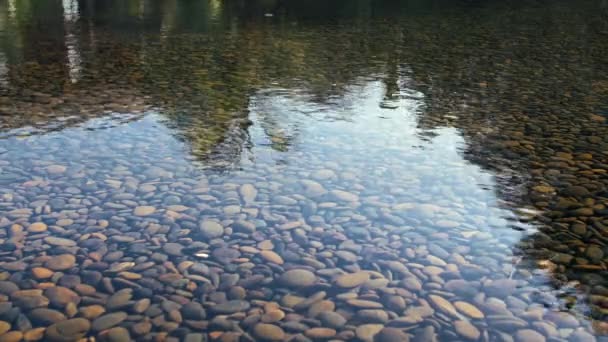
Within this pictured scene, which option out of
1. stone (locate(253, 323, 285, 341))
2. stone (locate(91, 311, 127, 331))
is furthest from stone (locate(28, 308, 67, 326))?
stone (locate(253, 323, 285, 341))

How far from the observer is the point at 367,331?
17.0 ft

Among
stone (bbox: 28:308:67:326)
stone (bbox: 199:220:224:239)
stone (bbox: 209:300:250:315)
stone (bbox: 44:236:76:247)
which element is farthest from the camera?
stone (bbox: 199:220:224:239)

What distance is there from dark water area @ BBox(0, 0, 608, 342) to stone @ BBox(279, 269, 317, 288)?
0.03 metres

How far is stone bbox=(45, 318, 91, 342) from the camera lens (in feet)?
16.5

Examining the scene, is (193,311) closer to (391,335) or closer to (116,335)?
(116,335)

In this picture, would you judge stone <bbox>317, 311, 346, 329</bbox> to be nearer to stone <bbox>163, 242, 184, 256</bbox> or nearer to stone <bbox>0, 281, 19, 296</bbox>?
stone <bbox>163, 242, 184, 256</bbox>

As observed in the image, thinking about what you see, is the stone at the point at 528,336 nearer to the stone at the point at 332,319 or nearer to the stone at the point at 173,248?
the stone at the point at 332,319

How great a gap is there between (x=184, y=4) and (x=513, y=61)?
19.3m

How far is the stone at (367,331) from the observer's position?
16.7ft

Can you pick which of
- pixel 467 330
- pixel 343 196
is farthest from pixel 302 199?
pixel 467 330

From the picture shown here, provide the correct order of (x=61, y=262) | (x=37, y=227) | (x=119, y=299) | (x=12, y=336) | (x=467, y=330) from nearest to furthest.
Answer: (x=12, y=336)
(x=467, y=330)
(x=119, y=299)
(x=61, y=262)
(x=37, y=227)

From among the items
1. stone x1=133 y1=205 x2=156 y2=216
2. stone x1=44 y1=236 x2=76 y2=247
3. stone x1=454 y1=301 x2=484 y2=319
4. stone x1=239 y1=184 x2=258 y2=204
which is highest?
stone x1=239 y1=184 x2=258 y2=204

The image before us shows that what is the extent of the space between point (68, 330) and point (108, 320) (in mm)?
311

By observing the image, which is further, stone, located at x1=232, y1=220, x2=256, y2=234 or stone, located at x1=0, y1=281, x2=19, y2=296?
stone, located at x1=232, y1=220, x2=256, y2=234
